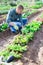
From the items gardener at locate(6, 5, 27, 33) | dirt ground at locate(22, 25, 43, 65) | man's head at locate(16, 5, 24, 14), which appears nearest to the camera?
dirt ground at locate(22, 25, 43, 65)

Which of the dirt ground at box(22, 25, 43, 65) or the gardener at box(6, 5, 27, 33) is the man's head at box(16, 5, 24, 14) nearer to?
the gardener at box(6, 5, 27, 33)

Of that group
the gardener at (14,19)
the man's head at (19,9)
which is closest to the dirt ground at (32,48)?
the gardener at (14,19)

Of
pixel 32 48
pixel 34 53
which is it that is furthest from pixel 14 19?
pixel 34 53

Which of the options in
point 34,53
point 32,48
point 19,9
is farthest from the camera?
point 19,9

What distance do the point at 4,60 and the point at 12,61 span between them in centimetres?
24

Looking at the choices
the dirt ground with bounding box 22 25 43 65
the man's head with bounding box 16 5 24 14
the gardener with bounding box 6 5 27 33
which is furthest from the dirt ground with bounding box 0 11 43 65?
the man's head with bounding box 16 5 24 14

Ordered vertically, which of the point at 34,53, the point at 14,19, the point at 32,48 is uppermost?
the point at 14,19

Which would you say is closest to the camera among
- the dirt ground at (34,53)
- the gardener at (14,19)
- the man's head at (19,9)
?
the dirt ground at (34,53)

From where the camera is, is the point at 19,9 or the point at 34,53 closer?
the point at 34,53

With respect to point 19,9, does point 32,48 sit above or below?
below

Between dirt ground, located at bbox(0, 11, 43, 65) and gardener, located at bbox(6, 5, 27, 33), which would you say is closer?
dirt ground, located at bbox(0, 11, 43, 65)

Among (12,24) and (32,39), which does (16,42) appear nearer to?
(32,39)

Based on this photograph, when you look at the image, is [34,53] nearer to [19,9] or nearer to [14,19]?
[19,9]

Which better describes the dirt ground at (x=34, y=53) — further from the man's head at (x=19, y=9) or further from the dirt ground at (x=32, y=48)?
the man's head at (x=19, y=9)
